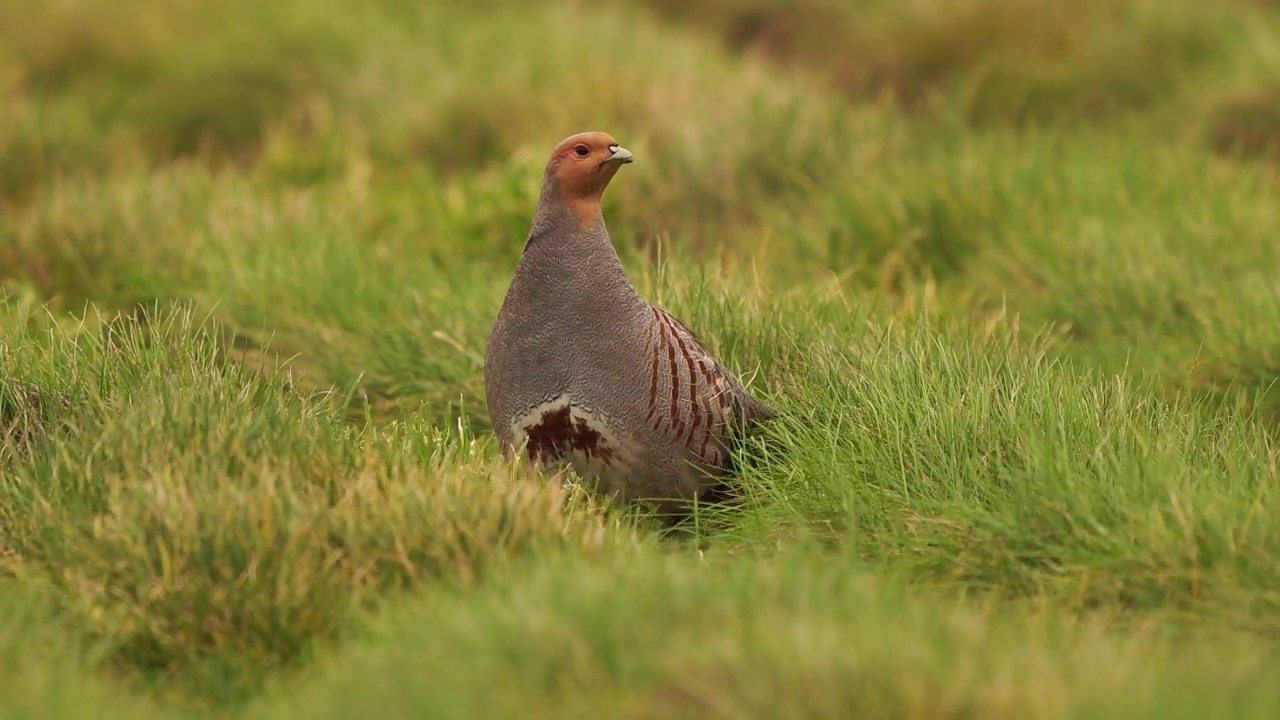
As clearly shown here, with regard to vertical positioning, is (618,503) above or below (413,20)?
below

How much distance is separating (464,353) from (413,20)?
4.65m

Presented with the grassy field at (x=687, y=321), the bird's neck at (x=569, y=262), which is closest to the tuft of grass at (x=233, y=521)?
the grassy field at (x=687, y=321)

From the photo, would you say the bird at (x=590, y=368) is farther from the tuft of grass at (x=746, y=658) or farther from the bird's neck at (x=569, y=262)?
the tuft of grass at (x=746, y=658)

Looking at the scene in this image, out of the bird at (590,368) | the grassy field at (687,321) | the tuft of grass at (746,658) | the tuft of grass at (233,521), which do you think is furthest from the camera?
the bird at (590,368)

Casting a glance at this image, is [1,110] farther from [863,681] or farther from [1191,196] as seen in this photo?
[863,681]

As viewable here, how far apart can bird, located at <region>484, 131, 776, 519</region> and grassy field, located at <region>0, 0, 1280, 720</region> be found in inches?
5.3

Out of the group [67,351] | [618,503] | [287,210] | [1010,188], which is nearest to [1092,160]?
[1010,188]

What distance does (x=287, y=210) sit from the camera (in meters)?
6.32

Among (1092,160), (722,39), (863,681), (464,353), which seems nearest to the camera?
(863,681)

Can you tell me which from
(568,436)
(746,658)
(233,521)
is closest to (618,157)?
(568,436)

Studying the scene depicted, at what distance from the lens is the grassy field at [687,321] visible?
9.39 feet

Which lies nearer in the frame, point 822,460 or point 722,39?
point 822,460

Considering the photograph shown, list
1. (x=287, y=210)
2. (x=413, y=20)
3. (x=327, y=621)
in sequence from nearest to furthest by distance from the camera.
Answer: (x=327, y=621), (x=287, y=210), (x=413, y=20)

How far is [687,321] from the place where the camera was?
4.73 meters
